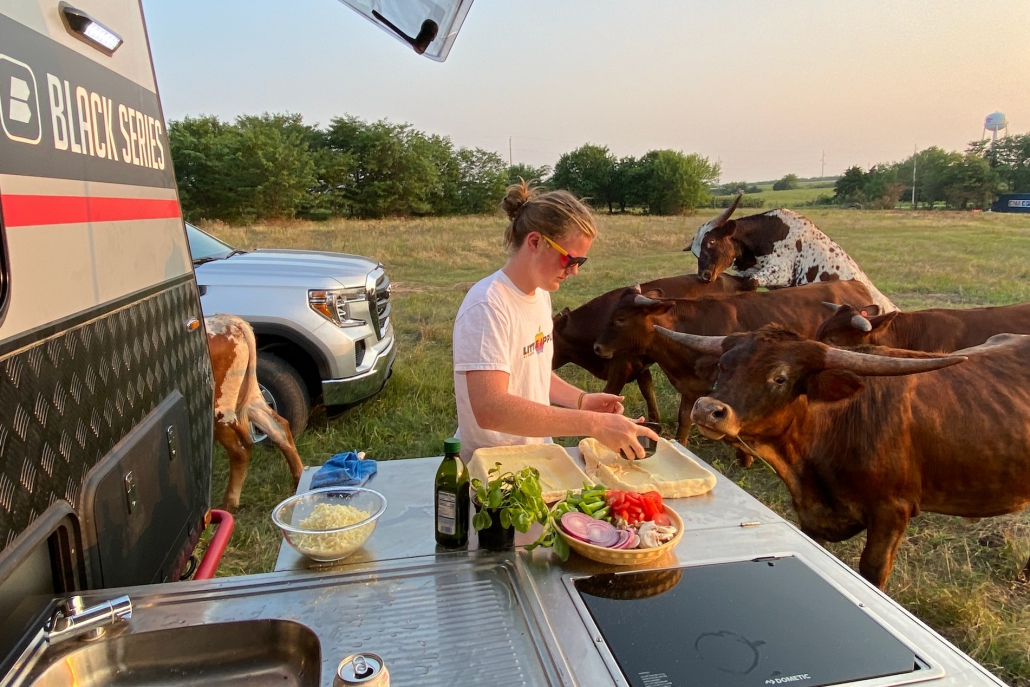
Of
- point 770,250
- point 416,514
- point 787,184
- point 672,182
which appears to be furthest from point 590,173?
point 416,514

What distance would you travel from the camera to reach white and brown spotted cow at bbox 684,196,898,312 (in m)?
7.96

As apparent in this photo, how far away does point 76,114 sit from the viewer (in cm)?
173

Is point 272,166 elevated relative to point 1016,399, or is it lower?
elevated

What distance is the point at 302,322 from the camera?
18.2ft

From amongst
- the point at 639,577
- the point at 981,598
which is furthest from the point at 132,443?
the point at 981,598

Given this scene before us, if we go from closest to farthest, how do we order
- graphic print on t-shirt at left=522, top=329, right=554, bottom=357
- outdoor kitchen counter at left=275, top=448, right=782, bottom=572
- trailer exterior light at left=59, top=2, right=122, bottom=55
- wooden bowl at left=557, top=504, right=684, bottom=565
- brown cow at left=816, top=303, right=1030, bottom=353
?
trailer exterior light at left=59, top=2, right=122, bottom=55 < wooden bowl at left=557, top=504, right=684, bottom=565 < outdoor kitchen counter at left=275, top=448, right=782, bottom=572 < graphic print on t-shirt at left=522, top=329, right=554, bottom=357 < brown cow at left=816, top=303, right=1030, bottom=353

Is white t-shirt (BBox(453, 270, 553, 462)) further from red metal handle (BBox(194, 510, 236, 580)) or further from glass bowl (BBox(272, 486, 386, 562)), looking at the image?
red metal handle (BBox(194, 510, 236, 580))

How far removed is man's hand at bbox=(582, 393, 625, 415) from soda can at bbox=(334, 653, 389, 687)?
176 cm

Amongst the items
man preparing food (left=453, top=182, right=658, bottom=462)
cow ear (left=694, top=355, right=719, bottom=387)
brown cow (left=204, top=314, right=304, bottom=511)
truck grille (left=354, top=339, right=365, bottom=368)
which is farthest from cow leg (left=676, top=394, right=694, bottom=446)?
man preparing food (left=453, top=182, right=658, bottom=462)

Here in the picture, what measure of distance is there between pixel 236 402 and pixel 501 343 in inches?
122

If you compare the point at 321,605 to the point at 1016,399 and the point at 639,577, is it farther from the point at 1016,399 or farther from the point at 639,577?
the point at 1016,399

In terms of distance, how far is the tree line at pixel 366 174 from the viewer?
127ft

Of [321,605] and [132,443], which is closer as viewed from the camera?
[321,605]

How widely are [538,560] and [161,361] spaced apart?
4.85ft
